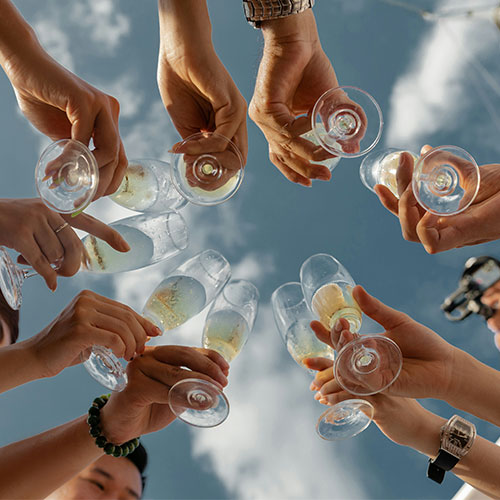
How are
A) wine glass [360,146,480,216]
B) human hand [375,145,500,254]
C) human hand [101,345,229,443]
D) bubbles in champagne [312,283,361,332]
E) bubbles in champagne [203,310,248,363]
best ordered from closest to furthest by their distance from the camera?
human hand [375,145,500,254]
wine glass [360,146,480,216]
human hand [101,345,229,443]
bubbles in champagne [312,283,361,332]
bubbles in champagne [203,310,248,363]

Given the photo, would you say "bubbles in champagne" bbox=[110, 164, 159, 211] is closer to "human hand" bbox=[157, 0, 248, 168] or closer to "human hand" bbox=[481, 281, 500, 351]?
"human hand" bbox=[157, 0, 248, 168]

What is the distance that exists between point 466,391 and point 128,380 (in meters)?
1.24

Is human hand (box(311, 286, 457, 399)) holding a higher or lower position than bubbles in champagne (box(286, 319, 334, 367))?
higher

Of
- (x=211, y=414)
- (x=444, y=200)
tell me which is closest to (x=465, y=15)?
(x=444, y=200)

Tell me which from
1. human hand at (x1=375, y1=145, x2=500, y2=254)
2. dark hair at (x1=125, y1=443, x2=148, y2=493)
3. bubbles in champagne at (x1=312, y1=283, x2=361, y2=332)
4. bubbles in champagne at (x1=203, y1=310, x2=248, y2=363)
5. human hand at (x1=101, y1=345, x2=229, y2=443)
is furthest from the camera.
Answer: dark hair at (x1=125, y1=443, x2=148, y2=493)

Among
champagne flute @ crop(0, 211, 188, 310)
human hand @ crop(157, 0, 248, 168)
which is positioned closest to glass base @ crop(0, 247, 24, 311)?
champagne flute @ crop(0, 211, 188, 310)

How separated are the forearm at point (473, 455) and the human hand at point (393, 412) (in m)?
0.01

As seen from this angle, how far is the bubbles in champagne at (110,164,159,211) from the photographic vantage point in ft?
6.78

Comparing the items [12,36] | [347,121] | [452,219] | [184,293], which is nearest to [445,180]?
[452,219]

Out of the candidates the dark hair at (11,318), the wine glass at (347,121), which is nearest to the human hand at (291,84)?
the wine glass at (347,121)

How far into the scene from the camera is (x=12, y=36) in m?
1.65

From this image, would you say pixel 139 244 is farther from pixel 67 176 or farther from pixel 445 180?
pixel 445 180

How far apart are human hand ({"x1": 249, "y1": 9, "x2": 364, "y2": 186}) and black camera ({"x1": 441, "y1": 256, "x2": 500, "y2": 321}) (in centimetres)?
71

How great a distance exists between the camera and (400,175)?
65.4 inches
